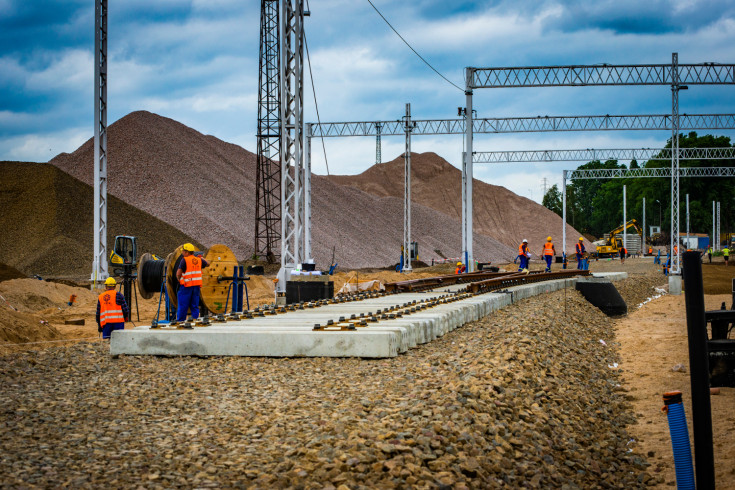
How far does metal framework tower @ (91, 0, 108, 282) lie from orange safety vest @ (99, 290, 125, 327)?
36.4 ft

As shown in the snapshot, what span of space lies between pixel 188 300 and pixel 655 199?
105m

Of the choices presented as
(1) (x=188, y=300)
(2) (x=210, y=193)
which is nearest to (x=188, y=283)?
(1) (x=188, y=300)

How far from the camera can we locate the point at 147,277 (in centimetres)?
1418

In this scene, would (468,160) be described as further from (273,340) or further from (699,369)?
(699,369)

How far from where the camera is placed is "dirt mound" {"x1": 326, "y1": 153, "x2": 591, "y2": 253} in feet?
362

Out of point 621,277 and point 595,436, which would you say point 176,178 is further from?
point 595,436

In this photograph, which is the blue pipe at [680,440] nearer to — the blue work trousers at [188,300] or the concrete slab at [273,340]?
the concrete slab at [273,340]

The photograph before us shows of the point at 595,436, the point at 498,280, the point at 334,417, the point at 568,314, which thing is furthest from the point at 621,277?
the point at 334,417

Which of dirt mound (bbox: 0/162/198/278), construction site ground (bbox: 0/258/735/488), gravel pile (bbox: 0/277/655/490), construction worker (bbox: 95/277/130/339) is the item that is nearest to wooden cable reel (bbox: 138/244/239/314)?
construction worker (bbox: 95/277/130/339)

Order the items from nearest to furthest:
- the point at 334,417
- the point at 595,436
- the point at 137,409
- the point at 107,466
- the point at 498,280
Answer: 1. the point at 107,466
2. the point at 334,417
3. the point at 137,409
4. the point at 595,436
5. the point at 498,280

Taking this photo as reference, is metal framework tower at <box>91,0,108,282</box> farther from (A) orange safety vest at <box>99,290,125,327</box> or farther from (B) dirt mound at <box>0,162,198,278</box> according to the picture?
(B) dirt mound at <box>0,162,198,278</box>

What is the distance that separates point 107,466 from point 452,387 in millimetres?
3094

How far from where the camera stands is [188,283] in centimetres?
1254

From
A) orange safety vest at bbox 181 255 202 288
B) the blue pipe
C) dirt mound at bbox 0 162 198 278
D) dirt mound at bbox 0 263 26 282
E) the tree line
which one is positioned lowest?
the blue pipe
